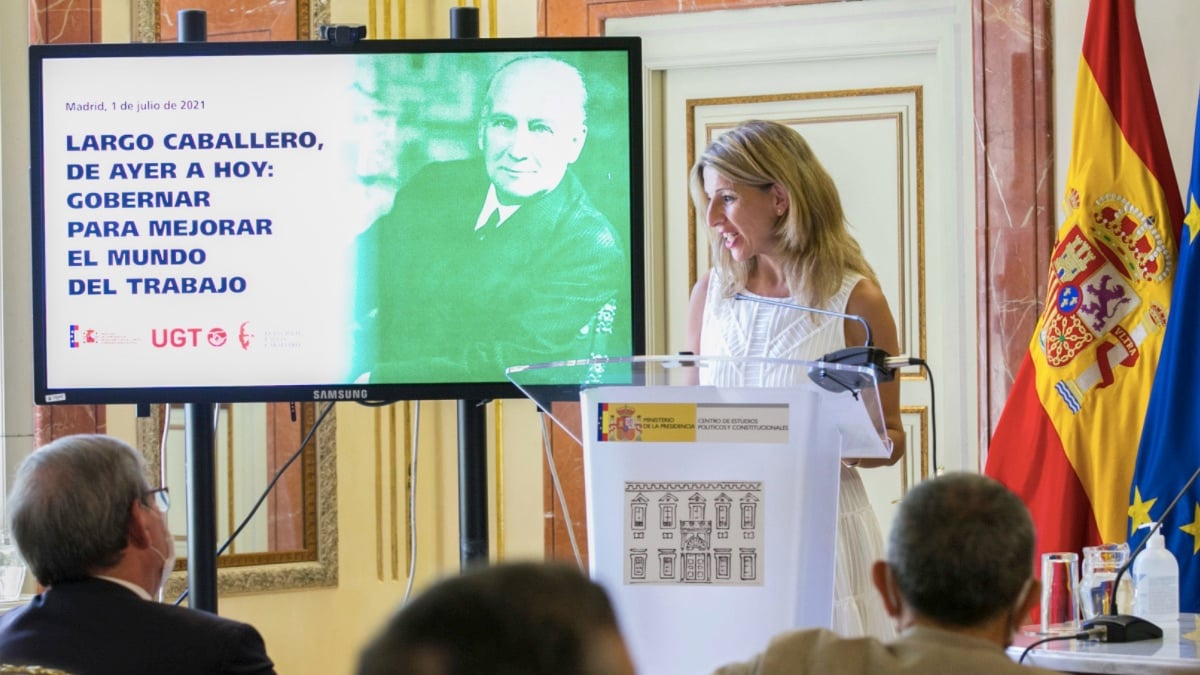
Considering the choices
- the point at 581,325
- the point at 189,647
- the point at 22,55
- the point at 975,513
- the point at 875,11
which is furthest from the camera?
the point at 875,11

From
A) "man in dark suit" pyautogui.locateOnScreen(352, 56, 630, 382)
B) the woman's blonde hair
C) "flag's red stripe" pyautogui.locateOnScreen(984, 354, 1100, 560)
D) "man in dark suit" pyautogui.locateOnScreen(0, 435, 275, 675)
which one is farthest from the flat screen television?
"flag's red stripe" pyautogui.locateOnScreen(984, 354, 1100, 560)

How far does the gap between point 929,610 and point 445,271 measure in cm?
188

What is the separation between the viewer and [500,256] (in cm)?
315

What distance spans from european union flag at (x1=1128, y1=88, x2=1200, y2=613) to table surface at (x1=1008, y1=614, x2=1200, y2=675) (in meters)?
1.18

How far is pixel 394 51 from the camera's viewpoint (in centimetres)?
316

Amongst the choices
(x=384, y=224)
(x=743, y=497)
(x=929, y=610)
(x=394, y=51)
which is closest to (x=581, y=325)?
(x=384, y=224)

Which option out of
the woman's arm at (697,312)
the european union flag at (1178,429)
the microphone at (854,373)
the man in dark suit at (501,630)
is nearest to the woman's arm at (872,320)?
the woman's arm at (697,312)

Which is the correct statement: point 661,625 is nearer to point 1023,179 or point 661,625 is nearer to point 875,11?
point 1023,179

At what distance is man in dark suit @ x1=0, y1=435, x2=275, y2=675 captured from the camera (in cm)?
191

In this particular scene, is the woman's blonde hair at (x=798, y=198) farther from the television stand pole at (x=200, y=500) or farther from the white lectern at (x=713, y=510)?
the television stand pole at (x=200, y=500)

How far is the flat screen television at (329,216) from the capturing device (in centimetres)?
313

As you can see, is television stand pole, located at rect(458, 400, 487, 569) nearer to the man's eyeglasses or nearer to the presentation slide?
the presentation slide

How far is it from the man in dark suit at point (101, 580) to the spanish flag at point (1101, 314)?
8.33ft

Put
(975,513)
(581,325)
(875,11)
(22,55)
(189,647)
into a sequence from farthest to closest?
(875,11)
(22,55)
(581,325)
(189,647)
(975,513)
